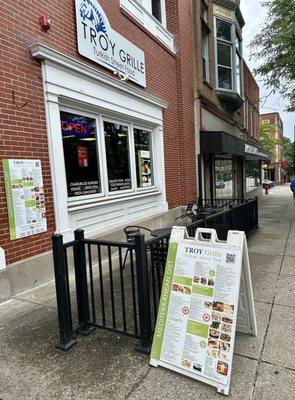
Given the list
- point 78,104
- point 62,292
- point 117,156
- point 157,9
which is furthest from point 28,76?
point 157,9

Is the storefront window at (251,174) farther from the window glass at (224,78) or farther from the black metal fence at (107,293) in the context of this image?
the black metal fence at (107,293)

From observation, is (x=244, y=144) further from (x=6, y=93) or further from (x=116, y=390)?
(x=116, y=390)

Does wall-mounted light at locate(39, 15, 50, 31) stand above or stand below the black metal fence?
above

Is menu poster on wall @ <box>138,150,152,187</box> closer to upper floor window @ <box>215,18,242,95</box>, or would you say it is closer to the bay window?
the bay window

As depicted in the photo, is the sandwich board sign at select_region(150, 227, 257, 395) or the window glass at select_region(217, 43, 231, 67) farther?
the window glass at select_region(217, 43, 231, 67)

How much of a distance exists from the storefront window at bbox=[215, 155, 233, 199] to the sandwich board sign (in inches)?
446

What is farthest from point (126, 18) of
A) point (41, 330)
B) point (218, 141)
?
point (41, 330)

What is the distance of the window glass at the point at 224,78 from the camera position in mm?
13966

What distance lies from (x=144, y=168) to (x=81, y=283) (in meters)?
5.40

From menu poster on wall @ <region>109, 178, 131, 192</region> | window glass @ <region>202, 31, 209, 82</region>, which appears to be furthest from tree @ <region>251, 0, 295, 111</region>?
menu poster on wall @ <region>109, 178, 131, 192</region>

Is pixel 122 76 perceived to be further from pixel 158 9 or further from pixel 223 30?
pixel 223 30

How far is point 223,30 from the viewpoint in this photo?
14.0 m

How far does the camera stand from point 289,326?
351cm

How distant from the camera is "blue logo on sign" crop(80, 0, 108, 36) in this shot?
19.8 feet
